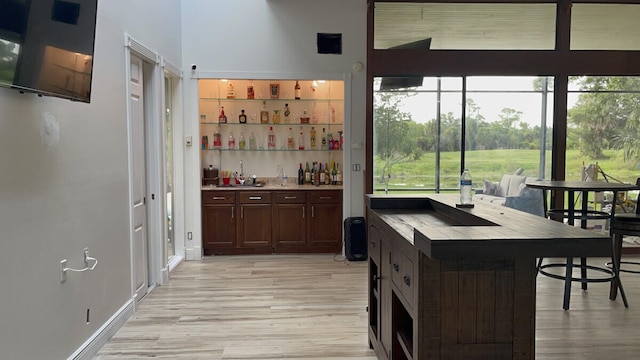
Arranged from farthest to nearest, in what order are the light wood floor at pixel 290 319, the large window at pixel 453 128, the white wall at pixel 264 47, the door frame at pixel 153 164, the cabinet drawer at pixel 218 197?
1. the large window at pixel 453 128
2. the cabinet drawer at pixel 218 197
3. the white wall at pixel 264 47
4. the door frame at pixel 153 164
5. the light wood floor at pixel 290 319

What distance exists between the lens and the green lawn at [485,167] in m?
6.17

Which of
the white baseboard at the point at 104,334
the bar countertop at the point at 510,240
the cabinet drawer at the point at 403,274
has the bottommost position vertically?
the white baseboard at the point at 104,334

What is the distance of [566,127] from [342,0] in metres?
3.26

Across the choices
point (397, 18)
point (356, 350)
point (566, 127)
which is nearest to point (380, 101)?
point (397, 18)

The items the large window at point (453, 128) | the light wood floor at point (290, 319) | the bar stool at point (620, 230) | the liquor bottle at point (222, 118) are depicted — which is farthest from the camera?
the liquor bottle at point (222, 118)

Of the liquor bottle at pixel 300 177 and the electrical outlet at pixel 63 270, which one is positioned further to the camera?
the liquor bottle at pixel 300 177

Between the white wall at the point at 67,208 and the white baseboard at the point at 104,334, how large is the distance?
0.14 ft

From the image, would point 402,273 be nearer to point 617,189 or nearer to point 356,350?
point 356,350

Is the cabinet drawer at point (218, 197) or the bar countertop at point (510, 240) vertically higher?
the bar countertop at point (510, 240)

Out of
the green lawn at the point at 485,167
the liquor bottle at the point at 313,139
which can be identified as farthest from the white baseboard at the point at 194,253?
the green lawn at the point at 485,167

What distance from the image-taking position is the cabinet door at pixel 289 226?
236 inches

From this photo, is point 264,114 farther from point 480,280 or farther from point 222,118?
point 480,280

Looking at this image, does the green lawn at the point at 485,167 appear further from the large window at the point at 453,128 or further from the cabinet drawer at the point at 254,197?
the cabinet drawer at the point at 254,197

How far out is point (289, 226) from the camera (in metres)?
6.03
